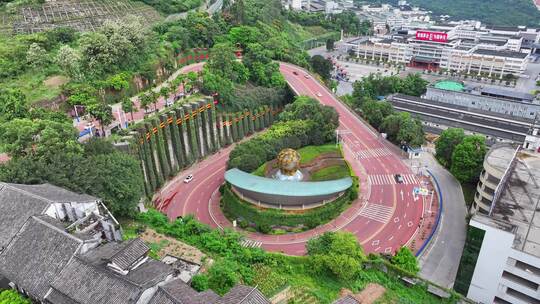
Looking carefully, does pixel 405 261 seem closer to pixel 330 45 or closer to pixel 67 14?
pixel 67 14

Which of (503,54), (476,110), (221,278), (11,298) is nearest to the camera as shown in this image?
(11,298)

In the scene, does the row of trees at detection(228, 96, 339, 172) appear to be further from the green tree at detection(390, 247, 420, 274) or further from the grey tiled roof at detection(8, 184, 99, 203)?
the green tree at detection(390, 247, 420, 274)

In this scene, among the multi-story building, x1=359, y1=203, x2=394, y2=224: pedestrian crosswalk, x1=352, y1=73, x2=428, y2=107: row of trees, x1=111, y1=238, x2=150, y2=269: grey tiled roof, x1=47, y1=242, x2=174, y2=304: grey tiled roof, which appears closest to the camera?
x1=47, y1=242, x2=174, y2=304: grey tiled roof

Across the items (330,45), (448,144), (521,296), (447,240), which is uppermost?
(330,45)

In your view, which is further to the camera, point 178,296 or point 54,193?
point 54,193

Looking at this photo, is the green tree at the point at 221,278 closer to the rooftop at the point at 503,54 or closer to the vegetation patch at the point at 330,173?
the vegetation patch at the point at 330,173

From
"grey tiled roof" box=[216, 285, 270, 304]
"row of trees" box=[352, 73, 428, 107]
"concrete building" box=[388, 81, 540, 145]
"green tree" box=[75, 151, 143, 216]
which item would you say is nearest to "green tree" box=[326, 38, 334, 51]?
"row of trees" box=[352, 73, 428, 107]

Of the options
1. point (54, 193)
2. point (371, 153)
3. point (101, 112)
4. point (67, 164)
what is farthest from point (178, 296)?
point (371, 153)

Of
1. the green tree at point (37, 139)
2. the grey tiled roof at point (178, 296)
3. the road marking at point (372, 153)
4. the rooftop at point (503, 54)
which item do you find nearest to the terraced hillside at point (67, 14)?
the green tree at point (37, 139)
